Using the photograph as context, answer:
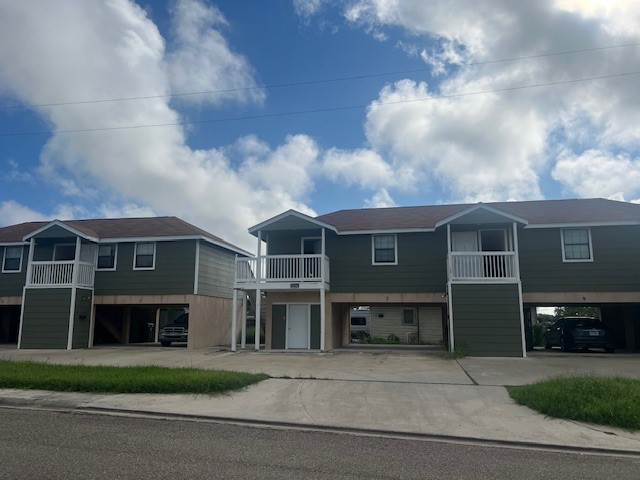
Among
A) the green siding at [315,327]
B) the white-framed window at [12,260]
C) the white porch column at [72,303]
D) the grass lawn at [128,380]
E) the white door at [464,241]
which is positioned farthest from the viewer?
the white-framed window at [12,260]

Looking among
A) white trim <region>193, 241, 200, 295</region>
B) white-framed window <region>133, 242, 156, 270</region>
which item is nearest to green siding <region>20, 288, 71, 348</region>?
white-framed window <region>133, 242, 156, 270</region>

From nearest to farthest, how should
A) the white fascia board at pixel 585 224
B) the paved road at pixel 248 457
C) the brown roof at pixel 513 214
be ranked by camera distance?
the paved road at pixel 248 457 < the white fascia board at pixel 585 224 < the brown roof at pixel 513 214

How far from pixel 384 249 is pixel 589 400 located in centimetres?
1224

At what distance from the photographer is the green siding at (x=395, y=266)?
19500 mm

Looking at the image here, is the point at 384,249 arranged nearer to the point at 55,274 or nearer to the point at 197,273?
the point at 197,273

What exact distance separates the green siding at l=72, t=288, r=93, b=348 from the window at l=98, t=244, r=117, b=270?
1.28 m

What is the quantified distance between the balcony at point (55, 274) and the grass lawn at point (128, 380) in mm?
10412

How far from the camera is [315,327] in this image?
20047 millimetres

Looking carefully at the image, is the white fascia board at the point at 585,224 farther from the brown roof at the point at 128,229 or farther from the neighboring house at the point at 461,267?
the brown roof at the point at 128,229

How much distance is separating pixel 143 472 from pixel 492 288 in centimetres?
1445

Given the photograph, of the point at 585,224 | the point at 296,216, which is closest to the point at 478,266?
the point at 585,224

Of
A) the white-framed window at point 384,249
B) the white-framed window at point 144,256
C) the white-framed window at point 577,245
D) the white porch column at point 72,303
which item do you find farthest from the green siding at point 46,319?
the white-framed window at point 577,245

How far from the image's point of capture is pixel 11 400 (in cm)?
907

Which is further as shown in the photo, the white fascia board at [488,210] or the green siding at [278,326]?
the green siding at [278,326]
